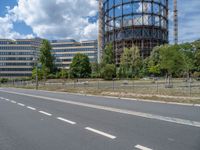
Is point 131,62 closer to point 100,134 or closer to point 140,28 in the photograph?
point 140,28

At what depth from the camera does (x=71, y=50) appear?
502 feet

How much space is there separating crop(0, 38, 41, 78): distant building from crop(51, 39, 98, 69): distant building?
17300 millimetres

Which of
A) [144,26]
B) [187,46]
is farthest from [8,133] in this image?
[144,26]

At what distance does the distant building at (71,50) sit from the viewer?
152 m

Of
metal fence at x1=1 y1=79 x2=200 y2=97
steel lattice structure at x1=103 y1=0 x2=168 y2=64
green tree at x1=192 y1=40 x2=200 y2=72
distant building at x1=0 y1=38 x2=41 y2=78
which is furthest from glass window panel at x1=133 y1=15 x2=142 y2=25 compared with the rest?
metal fence at x1=1 y1=79 x2=200 y2=97

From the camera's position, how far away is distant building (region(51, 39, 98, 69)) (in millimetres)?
151500

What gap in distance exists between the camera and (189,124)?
26.9 ft

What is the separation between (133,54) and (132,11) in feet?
78.9

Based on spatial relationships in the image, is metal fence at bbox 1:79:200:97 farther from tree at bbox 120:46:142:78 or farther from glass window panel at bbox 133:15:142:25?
glass window panel at bbox 133:15:142:25

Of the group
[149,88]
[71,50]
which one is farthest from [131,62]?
[71,50]

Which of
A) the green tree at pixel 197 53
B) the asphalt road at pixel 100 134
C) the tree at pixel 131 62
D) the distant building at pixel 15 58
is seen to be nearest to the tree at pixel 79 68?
the tree at pixel 131 62

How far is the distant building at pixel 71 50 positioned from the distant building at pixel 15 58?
17.3 meters

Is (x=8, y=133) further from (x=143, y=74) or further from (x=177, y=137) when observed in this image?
(x=143, y=74)

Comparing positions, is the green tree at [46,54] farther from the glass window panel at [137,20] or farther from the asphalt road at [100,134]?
the asphalt road at [100,134]
